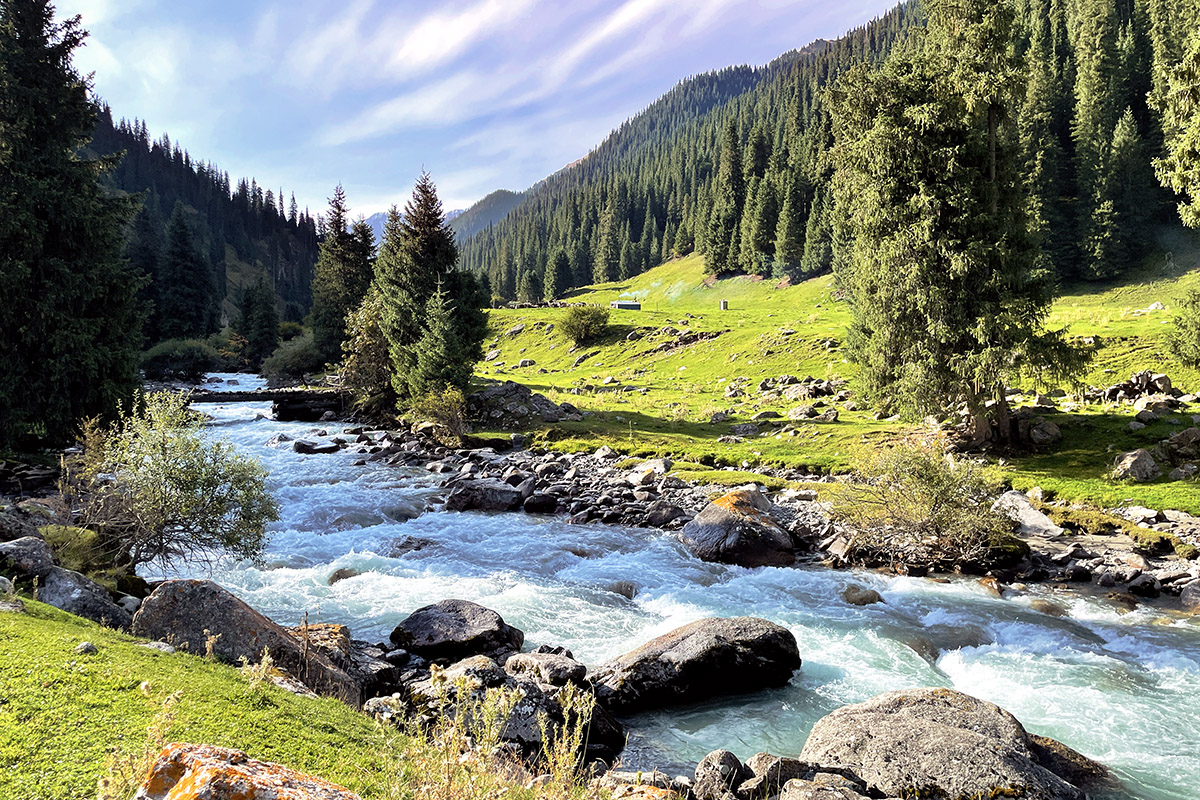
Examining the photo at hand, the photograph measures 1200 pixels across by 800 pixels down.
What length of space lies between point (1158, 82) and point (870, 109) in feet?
39.1

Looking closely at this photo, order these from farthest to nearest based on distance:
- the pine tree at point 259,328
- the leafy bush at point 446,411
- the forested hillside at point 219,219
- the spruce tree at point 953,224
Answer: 1. the forested hillside at point 219,219
2. the pine tree at point 259,328
3. the leafy bush at point 446,411
4. the spruce tree at point 953,224

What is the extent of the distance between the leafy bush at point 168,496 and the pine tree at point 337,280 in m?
53.1

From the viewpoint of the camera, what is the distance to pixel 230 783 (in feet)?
11.5

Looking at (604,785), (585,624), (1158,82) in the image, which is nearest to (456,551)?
(585,624)

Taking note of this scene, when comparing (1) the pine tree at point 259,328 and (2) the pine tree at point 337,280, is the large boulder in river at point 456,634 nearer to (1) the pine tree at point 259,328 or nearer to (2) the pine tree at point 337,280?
(2) the pine tree at point 337,280

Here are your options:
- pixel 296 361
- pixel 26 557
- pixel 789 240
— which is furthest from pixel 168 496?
pixel 789 240

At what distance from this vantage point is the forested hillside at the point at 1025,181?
228 feet

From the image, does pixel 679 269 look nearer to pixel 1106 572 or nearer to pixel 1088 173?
pixel 1088 173

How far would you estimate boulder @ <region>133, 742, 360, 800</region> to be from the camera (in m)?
3.44

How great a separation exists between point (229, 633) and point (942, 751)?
10.6m

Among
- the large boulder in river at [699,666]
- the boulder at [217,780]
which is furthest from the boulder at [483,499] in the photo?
the boulder at [217,780]

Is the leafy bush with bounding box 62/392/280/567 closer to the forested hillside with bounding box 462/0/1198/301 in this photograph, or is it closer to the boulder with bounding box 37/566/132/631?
the boulder with bounding box 37/566/132/631

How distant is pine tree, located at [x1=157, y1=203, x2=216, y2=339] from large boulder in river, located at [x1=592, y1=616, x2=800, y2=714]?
9635cm

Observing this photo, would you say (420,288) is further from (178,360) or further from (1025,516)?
(178,360)
